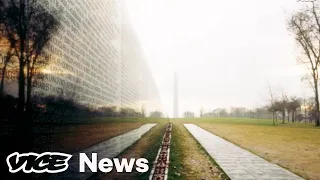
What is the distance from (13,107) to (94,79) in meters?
5.58

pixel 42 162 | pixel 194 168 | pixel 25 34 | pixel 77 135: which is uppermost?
pixel 25 34

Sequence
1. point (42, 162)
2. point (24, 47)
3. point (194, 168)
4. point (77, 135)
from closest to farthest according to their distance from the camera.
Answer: point (24, 47), point (42, 162), point (77, 135), point (194, 168)

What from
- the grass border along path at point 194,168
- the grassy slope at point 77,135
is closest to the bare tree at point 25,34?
the grassy slope at point 77,135

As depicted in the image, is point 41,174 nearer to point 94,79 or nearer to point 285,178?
point 94,79

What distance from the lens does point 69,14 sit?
793cm

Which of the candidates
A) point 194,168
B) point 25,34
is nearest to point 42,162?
point 25,34

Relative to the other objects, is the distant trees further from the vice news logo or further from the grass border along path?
the grass border along path

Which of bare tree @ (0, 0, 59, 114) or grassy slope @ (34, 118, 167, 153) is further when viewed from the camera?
grassy slope @ (34, 118, 167, 153)

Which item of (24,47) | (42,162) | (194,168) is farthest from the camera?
(194,168)

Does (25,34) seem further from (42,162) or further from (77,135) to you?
(77,135)

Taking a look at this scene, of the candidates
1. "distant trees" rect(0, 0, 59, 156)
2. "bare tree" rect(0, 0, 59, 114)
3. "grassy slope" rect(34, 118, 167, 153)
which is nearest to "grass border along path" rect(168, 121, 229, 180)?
"grassy slope" rect(34, 118, 167, 153)

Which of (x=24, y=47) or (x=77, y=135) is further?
(x=77, y=135)

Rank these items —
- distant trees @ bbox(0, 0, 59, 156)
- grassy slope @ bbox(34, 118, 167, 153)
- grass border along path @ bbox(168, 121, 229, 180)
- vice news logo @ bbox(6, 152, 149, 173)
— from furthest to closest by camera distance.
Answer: grass border along path @ bbox(168, 121, 229, 180)
grassy slope @ bbox(34, 118, 167, 153)
vice news logo @ bbox(6, 152, 149, 173)
distant trees @ bbox(0, 0, 59, 156)

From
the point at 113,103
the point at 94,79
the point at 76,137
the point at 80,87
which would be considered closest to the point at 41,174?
the point at 76,137
